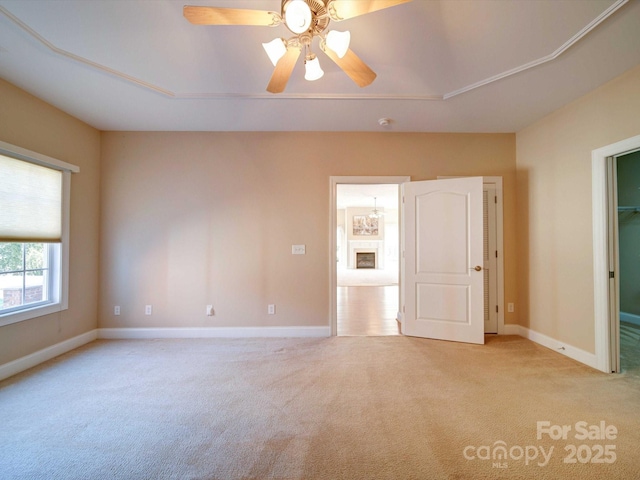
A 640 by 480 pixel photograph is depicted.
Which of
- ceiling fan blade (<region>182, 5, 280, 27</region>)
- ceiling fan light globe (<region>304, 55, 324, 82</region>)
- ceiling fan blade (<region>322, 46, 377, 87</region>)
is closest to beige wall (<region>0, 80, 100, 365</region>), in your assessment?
ceiling fan blade (<region>182, 5, 280, 27</region>)

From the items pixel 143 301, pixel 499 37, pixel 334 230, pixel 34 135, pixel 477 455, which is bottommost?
pixel 477 455

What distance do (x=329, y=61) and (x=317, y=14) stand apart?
843 mm

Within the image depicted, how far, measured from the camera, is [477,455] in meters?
1.55

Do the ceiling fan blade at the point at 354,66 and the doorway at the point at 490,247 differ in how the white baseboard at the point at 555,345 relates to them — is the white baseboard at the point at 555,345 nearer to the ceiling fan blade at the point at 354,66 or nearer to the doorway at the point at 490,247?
the doorway at the point at 490,247

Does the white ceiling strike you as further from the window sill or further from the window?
the window sill

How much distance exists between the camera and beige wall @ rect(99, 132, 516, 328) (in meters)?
3.51

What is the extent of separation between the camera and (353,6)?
4.43 ft

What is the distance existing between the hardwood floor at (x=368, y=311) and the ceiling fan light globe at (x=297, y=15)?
10.9ft

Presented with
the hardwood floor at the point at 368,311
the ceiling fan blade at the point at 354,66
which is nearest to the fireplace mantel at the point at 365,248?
the hardwood floor at the point at 368,311

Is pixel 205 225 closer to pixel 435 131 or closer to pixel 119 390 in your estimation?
pixel 119 390

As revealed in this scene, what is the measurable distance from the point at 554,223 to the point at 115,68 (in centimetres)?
476

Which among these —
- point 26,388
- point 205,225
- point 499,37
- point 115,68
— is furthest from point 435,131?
point 26,388

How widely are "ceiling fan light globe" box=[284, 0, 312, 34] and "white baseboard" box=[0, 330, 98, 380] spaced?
3713 mm

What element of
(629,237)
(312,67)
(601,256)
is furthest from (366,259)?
(312,67)
